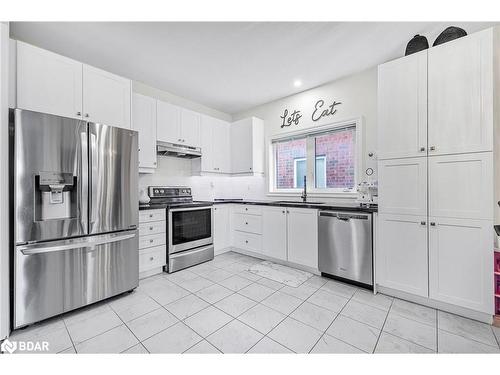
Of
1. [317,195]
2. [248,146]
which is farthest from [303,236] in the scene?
[248,146]

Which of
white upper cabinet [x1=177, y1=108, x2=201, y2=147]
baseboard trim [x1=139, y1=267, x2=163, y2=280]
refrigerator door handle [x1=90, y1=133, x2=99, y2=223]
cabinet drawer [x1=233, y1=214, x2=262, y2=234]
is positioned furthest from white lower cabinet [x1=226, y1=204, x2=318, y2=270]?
refrigerator door handle [x1=90, y1=133, x2=99, y2=223]

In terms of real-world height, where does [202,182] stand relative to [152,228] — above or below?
above

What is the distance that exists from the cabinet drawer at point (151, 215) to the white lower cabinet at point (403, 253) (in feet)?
8.32

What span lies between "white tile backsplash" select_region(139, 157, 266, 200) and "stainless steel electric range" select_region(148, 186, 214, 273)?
18 cm

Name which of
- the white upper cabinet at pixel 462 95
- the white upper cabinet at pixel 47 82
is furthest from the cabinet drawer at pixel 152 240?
the white upper cabinet at pixel 462 95

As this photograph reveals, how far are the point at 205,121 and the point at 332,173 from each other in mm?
2275

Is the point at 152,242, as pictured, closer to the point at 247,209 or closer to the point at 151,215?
the point at 151,215

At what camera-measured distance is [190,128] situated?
358 centimetres

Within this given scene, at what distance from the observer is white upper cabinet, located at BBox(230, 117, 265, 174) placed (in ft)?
12.9

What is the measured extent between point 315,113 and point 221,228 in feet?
7.84

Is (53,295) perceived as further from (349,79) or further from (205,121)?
(349,79)

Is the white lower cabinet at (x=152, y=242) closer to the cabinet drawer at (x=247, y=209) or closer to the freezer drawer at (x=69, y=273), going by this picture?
the freezer drawer at (x=69, y=273)

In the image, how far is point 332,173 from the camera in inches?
132

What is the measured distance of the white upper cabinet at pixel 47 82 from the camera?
1.87 metres
